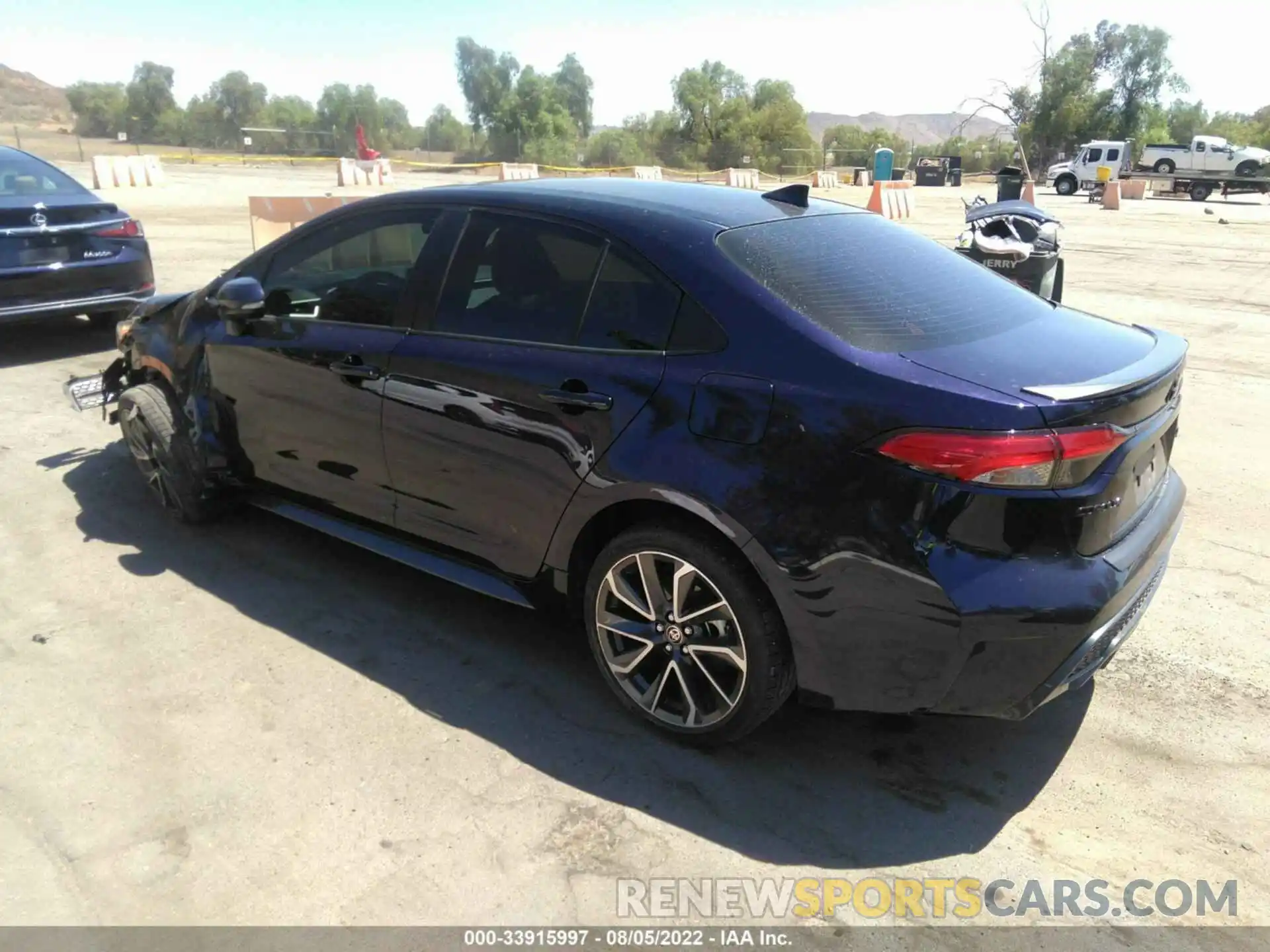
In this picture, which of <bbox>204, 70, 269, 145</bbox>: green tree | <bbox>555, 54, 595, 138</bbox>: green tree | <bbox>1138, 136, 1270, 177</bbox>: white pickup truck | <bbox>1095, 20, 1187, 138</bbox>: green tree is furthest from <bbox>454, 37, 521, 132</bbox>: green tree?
<bbox>1138, 136, 1270, 177</bbox>: white pickup truck

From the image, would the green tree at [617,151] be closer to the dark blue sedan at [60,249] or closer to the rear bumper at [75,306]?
the dark blue sedan at [60,249]

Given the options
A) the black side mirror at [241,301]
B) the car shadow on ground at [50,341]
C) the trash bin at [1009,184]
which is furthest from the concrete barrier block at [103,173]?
the black side mirror at [241,301]

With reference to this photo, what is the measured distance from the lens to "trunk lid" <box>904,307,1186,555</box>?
8.09ft

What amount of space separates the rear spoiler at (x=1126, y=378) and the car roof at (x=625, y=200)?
1.19 meters

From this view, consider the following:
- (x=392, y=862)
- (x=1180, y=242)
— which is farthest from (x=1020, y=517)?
(x=1180, y=242)

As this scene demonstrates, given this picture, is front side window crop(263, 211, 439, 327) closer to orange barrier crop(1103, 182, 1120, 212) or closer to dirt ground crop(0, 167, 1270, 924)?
dirt ground crop(0, 167, 1270, 924)

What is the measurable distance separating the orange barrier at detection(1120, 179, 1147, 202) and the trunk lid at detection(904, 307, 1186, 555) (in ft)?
130

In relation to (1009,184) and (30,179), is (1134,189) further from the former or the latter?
(30,179)

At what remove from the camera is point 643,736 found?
315 centimetres

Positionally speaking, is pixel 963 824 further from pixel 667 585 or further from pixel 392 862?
pixel 392 862

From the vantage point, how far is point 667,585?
295cm

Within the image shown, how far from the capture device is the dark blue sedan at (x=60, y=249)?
7.29 meters

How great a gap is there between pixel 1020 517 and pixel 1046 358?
62cm

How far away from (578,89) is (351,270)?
117m
